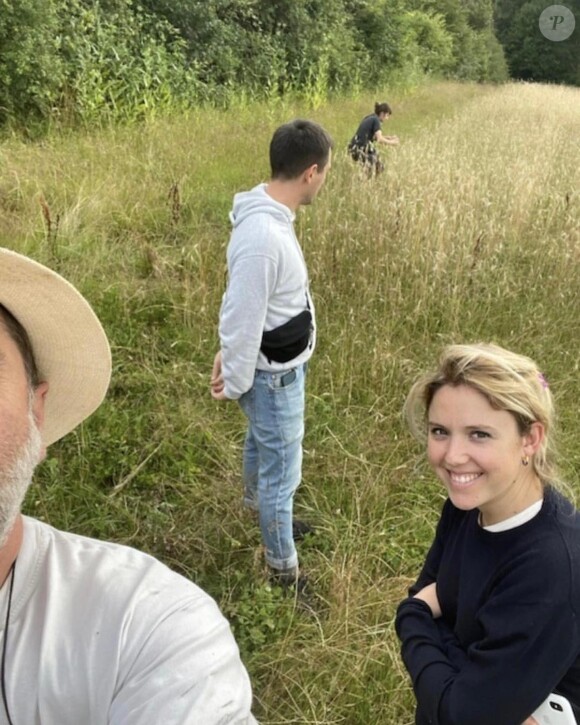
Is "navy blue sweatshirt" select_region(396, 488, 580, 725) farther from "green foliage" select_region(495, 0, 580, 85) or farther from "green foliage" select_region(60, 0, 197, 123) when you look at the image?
"green foliage" select_region(495, 0, 580, 85)

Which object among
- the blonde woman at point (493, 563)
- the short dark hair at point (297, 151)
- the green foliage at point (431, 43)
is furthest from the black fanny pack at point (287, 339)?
the green foliage at point (431, 43)

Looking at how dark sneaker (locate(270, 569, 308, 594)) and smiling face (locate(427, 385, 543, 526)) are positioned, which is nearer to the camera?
smiling face (locate(427, 385, 543, 526))

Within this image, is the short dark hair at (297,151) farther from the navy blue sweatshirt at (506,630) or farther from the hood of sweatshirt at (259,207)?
the navy blue sweatshirt at (506,630)

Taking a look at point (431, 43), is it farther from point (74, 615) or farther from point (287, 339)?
point (74, 615)

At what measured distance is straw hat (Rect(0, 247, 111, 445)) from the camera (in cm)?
109

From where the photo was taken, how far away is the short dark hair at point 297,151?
2.15 m

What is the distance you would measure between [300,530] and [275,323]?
1007mm

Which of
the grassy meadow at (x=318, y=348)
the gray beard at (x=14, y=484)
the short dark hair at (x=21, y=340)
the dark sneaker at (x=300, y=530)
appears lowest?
the dark sneaker at (x=300, y=530)

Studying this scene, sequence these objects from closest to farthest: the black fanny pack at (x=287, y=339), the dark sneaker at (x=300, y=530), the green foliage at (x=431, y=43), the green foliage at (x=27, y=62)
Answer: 1. the black fanny pack at (x=287, y=339)
2. the dark sneaker at (x=300, y=530)
3. the green foliage at (x=27, y=62)
4. the green foliage at (x=431, y=43)

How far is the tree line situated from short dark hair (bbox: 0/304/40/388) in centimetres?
601

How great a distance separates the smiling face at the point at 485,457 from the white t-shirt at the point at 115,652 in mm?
588

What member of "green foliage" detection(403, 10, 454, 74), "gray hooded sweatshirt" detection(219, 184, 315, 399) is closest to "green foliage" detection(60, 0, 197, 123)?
"gray hooded sweatshirt" detection(219, 184, 315, 399)

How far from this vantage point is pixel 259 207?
2.07m

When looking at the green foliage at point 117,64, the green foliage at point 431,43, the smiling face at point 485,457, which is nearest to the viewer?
the smiling face at point 485,457
